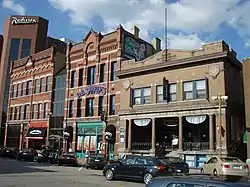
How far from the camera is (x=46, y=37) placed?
2793 inches

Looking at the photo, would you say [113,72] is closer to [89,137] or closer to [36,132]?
[89,137]

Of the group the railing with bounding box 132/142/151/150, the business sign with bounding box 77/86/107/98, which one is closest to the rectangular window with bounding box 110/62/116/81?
the business sign with bounding box 77/86/107/98

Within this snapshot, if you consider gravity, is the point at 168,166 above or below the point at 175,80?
below

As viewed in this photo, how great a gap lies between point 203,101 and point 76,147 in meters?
18.0

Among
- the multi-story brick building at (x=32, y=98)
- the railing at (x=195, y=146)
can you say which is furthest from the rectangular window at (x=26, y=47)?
the railing at (x=195, y=146)

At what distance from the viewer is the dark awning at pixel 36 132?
4403cm

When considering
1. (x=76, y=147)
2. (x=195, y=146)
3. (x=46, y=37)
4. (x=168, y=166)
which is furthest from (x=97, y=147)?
(x=46, y=37)

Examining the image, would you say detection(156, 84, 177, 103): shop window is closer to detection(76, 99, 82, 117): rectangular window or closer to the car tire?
detection(76, 99, 82, 117): rectangular window

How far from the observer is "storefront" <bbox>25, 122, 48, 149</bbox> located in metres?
44.2

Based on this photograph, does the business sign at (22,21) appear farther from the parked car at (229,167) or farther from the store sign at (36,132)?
the parked car at (229,167)

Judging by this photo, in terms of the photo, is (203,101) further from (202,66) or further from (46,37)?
(46,37)

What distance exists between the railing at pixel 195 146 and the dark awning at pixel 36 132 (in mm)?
21734

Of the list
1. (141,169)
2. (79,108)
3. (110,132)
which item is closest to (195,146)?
(110,132)

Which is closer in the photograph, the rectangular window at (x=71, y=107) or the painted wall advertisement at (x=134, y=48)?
the painted wall advertisement at (x=134, y=48)
